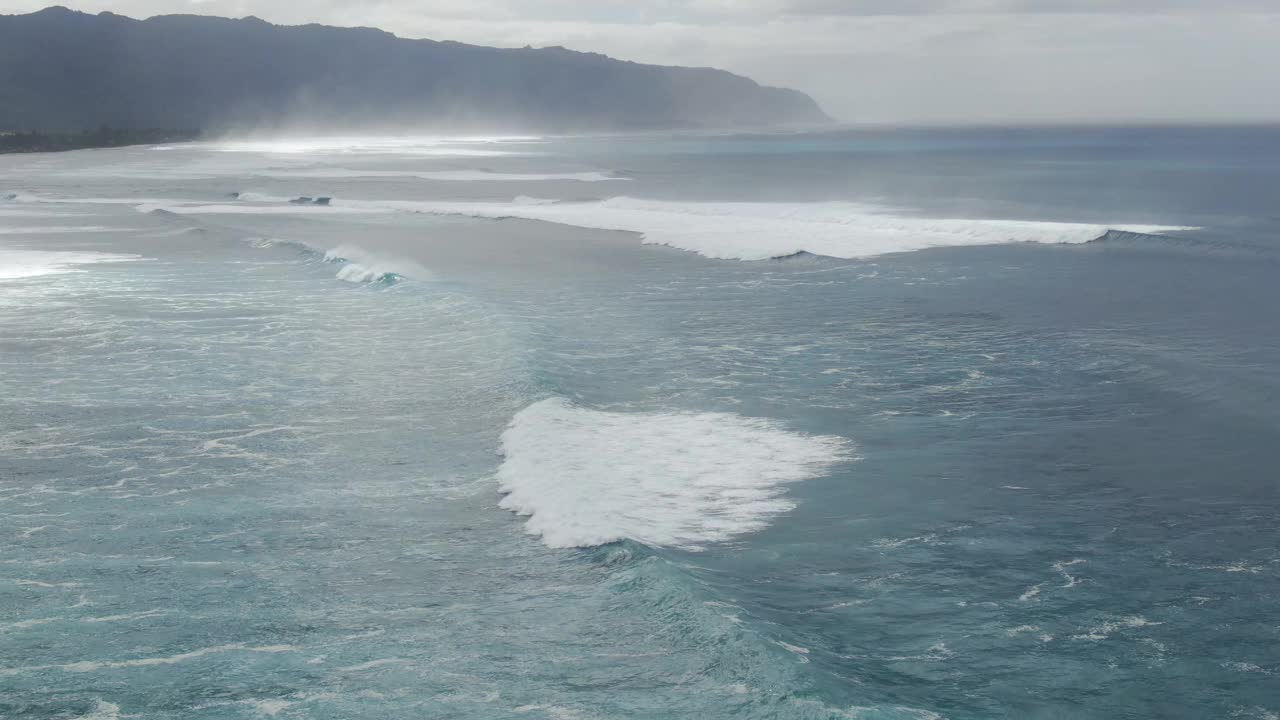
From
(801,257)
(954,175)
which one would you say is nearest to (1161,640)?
(801,257)

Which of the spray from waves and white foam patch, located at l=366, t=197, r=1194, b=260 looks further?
white foam patch, located at l=366, t=197, r=1194, b=260

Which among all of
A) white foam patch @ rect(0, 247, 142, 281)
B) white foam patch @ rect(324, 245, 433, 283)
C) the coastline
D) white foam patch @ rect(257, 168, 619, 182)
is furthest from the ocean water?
the coastline

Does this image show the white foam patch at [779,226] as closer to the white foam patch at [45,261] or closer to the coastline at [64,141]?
the white foam patch at [45,261]

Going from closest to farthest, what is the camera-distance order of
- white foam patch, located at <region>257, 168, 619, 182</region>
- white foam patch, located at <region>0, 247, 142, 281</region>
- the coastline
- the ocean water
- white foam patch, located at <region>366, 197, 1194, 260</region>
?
1. the ocean water
2. white foam patch, located at <region>0, 247, 142, 281</region>
3. white foam patch, located at <region>366, 197, 1194, 260</region>
4. white foam patch, located at <region>257, 168, 619, 182</region>
5. the coastline

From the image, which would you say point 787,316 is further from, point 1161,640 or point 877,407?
point 1161,640

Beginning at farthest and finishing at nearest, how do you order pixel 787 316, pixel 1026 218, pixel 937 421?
pixel 1026 218 → pixel 787 316 → pixel 937 421

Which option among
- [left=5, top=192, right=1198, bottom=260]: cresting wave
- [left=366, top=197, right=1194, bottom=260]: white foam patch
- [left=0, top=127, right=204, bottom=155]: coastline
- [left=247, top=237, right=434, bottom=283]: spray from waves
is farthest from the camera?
[left=0, top=127, right=204, bottom=155]: coastline

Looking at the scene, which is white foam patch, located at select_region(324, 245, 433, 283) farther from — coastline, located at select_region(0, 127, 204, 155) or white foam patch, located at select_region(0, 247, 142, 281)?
coastline, located at select_region(0, 127, 204, 155)

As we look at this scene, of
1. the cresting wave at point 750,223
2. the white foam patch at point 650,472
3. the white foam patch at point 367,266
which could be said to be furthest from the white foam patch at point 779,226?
the white foam patch at point 650,472
